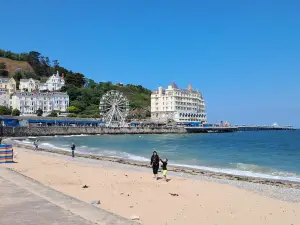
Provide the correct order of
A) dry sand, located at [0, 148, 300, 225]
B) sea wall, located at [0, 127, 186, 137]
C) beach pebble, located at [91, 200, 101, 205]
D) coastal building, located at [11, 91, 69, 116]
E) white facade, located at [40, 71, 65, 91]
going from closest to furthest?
dry sand, located at [0, 148, 300, 225] → beach pebble, located at [91, 200, 101, 205] → sea wall, located at [0, 127, 186, 137] → coastal building, located at [11, 91, 69, 116] → white facade, located at [40, 71, 65, 91]

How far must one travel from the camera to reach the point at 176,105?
146 metres

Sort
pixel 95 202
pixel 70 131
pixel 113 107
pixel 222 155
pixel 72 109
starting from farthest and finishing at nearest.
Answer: pixel 72 109 → pixel 113 107 → pixel 70 131 → pixel 222 155 → pixel 95 202

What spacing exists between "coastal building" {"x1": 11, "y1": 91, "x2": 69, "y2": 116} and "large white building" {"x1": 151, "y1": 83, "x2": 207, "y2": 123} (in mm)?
41607

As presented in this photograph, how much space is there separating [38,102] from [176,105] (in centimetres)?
5761

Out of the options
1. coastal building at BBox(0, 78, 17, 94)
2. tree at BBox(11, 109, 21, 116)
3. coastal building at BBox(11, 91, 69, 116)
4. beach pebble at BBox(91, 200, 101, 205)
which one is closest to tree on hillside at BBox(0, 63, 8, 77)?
coastal building at BBox(0, 78, 17, 94)

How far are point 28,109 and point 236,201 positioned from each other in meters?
120

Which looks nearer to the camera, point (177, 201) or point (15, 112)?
point (177, 201)

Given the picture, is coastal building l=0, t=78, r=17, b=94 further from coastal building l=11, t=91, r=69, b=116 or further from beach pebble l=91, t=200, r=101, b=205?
beach pebble l=91, t=200, r=101, b=205

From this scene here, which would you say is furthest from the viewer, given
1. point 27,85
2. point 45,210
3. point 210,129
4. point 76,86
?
point 76,86

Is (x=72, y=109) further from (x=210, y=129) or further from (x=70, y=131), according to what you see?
(x=210, y=129)

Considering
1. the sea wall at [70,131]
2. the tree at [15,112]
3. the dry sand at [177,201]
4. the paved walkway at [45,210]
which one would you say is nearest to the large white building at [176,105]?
the sea wall at [70,131]

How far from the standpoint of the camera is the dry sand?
29.1ft

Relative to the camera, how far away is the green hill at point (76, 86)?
462ft

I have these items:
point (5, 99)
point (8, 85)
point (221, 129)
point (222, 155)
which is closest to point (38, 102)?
point (5, 99)
